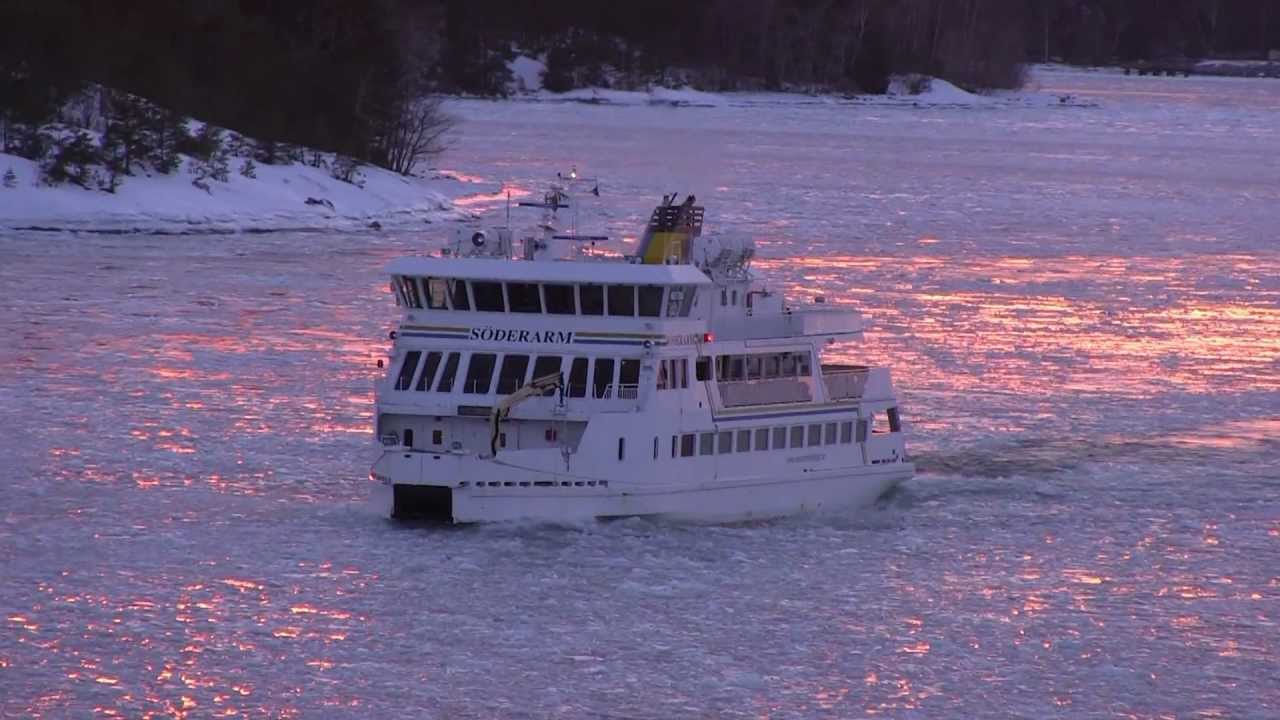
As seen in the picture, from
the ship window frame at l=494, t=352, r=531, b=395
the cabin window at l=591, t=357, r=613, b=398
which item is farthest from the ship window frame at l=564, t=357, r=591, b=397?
the ship window frame at l=494, t=352, r=531, b=395

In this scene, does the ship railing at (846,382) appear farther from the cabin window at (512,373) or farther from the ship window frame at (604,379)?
the cabin window at (512,373)

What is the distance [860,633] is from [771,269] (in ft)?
109

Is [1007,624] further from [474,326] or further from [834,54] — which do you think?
[834,54]

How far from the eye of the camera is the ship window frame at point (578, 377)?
30000mm

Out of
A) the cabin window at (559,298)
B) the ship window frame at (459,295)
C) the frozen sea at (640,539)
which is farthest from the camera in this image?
the ship window frame at (459,295)

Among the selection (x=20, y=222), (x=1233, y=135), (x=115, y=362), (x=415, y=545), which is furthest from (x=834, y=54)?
(x=415, y=545)

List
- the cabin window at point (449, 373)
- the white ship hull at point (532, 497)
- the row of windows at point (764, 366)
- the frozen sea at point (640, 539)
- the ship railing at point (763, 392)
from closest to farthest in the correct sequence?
the frozen sea at point (640, 539)
the white ship hull at point (532, 497)
the cabin window at point (449, 373)
the ship railing at point (763, 392)
the row of windows at point (764, 366)

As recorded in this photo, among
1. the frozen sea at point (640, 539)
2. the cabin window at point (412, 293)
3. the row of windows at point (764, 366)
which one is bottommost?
the frozen sea at point (640, 539)

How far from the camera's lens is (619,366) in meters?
30.1

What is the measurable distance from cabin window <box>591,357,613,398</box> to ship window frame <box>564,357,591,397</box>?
4.3 inches

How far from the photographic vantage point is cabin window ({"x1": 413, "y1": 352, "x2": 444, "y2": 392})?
30.3m

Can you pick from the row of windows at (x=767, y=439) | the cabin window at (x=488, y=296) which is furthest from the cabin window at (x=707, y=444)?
the cabin window at (x=488, y=296)

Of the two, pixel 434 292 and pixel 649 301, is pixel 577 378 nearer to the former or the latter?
pixel 649 301

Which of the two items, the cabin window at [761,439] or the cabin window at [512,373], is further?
the cabin window at [761,439]
